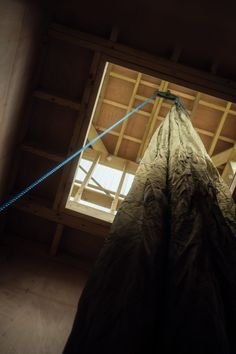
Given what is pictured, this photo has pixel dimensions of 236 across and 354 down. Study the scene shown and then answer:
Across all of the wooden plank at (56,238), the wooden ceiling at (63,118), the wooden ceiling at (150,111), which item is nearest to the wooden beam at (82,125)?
the wooden ceiling at (63,118)

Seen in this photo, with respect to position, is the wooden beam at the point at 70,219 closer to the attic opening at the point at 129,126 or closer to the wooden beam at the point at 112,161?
the attic opening at the point at 129,126

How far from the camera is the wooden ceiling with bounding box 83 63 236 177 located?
5.04 meters

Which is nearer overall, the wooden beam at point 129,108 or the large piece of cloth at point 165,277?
the large piece of cloth at point 165,277

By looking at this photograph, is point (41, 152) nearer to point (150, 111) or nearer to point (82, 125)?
point (82, 125)

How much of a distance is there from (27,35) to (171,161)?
4.35ft

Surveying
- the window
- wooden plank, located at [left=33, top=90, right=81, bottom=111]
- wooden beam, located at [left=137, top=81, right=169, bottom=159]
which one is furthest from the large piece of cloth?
wooden beam, located at [left=137, top=81, right=169, bottom=159]

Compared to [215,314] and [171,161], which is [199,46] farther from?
[215,314]

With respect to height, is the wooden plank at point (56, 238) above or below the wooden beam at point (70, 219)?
below

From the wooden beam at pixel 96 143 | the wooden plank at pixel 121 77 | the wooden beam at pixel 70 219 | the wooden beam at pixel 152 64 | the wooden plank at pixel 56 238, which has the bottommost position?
the wooden plank at pixel 56 238

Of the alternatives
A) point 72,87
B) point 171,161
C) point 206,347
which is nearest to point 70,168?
point 72,87

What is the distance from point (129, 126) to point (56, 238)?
325 centimetres

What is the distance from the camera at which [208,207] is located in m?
1.55

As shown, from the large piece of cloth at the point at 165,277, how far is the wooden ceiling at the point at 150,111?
3683 mm

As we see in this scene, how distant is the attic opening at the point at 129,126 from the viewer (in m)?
4.98
